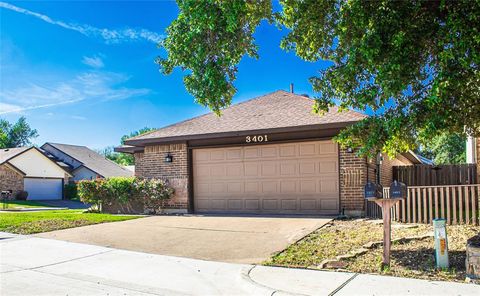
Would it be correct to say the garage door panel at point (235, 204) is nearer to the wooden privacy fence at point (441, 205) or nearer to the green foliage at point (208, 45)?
the wooden privacy fence at point (441, 205)

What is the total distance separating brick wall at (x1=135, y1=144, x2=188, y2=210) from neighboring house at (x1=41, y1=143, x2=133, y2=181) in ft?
91.2

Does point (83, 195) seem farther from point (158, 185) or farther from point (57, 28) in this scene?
point (57, 28)

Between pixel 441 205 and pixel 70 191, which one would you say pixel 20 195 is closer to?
pixel 70 191

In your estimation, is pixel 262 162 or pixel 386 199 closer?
pixel 386 199

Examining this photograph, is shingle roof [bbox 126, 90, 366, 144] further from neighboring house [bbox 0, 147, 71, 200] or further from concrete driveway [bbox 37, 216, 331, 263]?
neighboring house [bbox 0, 147, 71, 200]

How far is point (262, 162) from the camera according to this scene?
13.6 meters

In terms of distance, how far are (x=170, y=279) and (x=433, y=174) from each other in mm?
15568

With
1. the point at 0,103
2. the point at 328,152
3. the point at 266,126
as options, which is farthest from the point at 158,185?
the point at 0,103

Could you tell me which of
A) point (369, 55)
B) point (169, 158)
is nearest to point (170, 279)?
point (369, 55)

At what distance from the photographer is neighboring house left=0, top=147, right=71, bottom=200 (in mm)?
32969

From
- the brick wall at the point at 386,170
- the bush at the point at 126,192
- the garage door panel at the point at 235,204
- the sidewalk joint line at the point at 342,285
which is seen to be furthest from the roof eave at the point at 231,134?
the sidewalk joint line at the point at 342,285

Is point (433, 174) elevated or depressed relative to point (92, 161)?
depressed

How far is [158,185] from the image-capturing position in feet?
48.0

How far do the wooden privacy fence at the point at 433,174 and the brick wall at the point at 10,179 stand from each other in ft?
95.9
